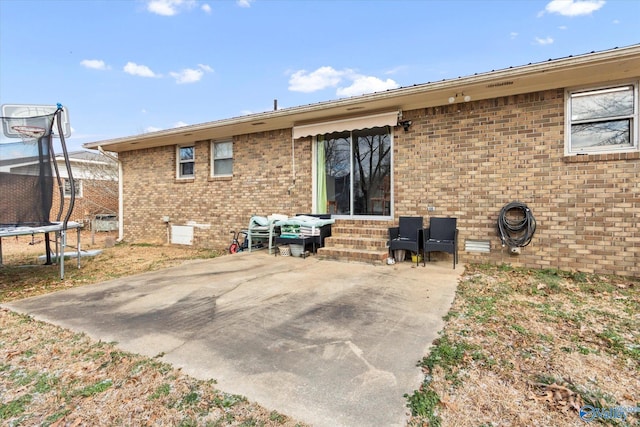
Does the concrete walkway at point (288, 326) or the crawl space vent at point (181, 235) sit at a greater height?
the crawl space vent at point (181, 235)

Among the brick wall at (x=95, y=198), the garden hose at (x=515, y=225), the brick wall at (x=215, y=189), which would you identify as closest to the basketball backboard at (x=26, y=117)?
the brick wall at (x=215, y=189)

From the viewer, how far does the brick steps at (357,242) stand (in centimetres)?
595

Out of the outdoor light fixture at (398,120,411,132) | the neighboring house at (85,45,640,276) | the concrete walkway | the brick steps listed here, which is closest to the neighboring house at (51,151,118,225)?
the neighboring house at (85,45,640,276)

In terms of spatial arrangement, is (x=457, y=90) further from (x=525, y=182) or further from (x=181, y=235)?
(x=181, y=235)

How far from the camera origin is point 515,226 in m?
5.54

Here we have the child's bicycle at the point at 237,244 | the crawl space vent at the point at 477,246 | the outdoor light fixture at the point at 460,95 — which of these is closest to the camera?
the outdoor light fixture at the point at 460,95

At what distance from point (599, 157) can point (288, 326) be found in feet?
17.9

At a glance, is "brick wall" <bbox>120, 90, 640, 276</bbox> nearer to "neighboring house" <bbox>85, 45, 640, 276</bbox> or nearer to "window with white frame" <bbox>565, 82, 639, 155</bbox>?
"neighboring house" <bbox>85, 45, 640, 276</bbox>

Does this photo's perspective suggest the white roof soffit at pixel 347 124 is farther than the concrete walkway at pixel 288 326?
Yes

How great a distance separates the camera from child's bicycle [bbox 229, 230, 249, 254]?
7.86m

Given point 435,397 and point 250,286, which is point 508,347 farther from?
point 250,286

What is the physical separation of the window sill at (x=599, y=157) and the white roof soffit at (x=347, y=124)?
297 cm

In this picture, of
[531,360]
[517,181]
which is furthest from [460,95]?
[531,360]

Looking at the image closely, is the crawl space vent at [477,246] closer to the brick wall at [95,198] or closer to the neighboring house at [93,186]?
the neighboring house at [93,186]
